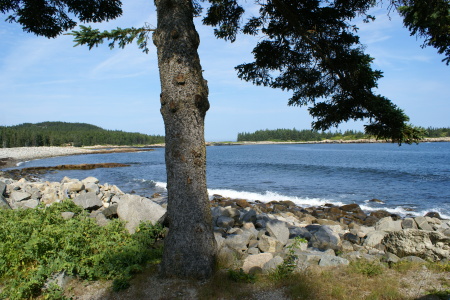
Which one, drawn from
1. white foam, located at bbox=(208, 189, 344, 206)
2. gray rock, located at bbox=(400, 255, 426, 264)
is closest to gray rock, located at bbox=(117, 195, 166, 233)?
gray rock, located at bbox=(400, 255, 426, 264)

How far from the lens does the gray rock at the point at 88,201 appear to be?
8.91 meters

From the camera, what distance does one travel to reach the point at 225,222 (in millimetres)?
7863

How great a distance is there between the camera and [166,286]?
4383 millimetres

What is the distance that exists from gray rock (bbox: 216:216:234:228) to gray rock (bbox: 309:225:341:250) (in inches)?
83.5

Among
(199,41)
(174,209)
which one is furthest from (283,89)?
(174,209)

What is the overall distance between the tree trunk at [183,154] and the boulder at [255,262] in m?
0.65

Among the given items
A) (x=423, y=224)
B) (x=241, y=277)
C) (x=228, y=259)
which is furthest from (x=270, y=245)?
(x=423, y=224)

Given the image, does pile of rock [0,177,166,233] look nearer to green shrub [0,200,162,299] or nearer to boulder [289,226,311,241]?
green shrub [0,200,162,299]

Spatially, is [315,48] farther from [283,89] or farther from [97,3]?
[97,3]

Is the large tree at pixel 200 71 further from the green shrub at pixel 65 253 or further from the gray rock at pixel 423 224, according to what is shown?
the gray rock at pixel 423 224

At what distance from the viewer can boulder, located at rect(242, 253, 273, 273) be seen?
486cm

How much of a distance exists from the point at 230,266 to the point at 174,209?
1.39m

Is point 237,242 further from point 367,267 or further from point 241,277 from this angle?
point 367,267

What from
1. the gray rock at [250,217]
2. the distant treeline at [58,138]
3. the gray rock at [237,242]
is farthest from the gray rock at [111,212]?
the distant treeline at [58,138]
